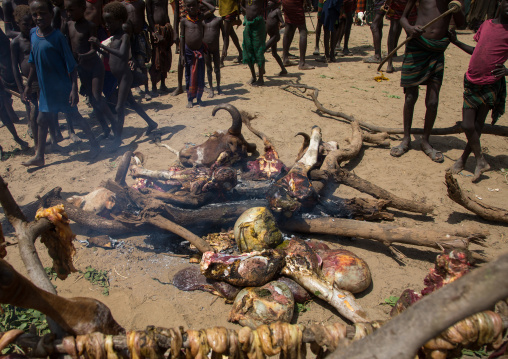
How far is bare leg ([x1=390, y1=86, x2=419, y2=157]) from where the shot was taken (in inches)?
198

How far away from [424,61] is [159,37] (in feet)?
18.7

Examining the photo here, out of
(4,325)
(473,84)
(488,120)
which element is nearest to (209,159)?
(4,325)

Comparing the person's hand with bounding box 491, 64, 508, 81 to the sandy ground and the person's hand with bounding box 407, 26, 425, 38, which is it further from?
the sandy ground

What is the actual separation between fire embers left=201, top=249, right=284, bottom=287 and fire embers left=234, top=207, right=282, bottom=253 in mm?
202

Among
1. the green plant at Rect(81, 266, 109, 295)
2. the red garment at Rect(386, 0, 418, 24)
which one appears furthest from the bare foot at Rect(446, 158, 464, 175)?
the red garment at Rect(386, 0, 418, 24)

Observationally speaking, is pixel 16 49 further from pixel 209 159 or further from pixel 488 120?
pixel 488 120

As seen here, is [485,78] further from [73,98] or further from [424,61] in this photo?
[73,98]

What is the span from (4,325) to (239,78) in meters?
7.68

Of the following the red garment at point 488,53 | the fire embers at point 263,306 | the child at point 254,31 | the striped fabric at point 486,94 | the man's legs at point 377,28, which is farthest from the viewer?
the man's legs at point 377,28

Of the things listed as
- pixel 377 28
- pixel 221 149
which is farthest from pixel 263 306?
pixel 377 28

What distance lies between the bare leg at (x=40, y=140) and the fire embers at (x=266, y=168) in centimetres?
321

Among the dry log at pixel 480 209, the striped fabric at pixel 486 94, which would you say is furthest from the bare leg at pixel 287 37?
the dry log at pixel 480 209

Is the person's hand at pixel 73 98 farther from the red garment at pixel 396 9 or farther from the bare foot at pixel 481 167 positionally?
the red garment at pixel 396 9

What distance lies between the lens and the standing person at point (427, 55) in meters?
4.52
